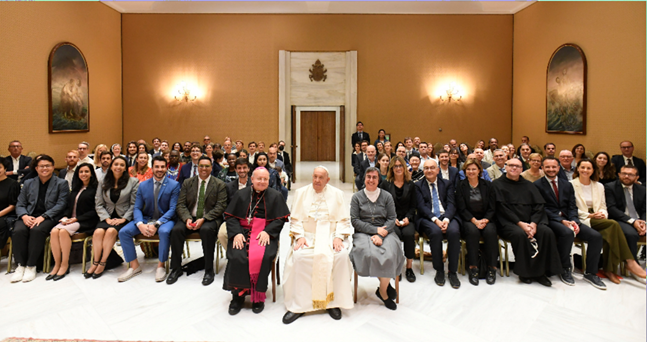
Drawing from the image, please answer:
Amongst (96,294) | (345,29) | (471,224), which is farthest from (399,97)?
(96,294)

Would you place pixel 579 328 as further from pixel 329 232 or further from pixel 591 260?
pixel 329 232

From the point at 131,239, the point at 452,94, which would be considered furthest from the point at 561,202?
the point at 452,94

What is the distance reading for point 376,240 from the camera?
4.10 meters

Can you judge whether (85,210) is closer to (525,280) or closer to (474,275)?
(474,275)

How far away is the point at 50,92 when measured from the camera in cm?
938

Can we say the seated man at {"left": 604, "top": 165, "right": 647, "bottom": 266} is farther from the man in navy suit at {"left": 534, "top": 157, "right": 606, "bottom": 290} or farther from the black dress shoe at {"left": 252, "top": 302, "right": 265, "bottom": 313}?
the black dress shoe at {"left": 252, "top": 302, "right": 265, "bottom": 313}

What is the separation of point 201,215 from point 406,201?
2472 mm

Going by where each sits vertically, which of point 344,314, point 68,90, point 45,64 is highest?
point 45,64

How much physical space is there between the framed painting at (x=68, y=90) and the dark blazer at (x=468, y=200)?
30.3ft

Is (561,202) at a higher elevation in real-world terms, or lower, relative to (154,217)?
→ higher

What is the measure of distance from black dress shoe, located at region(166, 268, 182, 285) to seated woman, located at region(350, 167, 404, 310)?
2.07 m

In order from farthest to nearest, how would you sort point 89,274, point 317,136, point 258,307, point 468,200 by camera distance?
point 317,136 → point 468,200 → point 89,274 → point 258,307

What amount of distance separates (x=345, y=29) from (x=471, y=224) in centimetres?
900

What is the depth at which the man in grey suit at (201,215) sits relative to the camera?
184 inches
